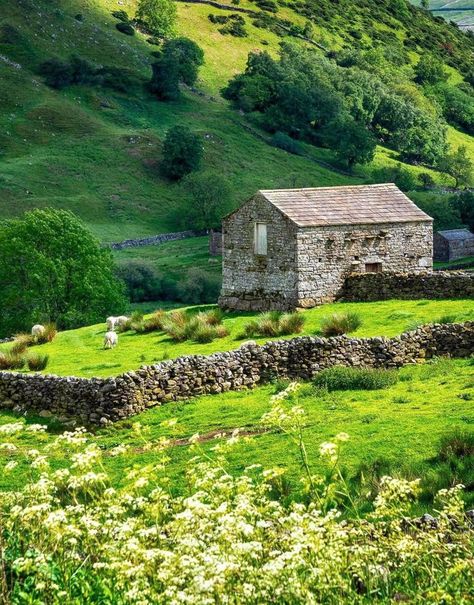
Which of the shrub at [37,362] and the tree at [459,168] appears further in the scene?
the tree at [459,168]

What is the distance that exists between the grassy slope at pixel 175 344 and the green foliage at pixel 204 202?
72951 mm

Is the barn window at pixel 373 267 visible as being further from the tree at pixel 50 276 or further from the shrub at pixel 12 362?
the tree at pixel 50 276

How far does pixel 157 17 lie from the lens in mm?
167750

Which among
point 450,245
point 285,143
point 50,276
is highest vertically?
point 50,276

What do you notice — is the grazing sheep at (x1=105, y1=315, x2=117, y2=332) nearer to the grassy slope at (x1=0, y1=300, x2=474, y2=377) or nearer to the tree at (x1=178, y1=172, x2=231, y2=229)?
the grassy slope at (x1=0, y1=300, x2=474, y2=377)

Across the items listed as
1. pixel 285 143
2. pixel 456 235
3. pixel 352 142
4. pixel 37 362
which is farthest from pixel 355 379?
pixel 285 143

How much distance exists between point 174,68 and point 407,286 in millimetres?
113659

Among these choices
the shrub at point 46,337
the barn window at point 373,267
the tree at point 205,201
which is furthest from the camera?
the tree at point 205,201

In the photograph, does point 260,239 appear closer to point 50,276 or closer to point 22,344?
point 22,344

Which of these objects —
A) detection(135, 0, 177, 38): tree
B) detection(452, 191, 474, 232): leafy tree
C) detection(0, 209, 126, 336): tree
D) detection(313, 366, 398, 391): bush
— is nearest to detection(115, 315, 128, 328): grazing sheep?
detection(0, 209, 126, 336): tree

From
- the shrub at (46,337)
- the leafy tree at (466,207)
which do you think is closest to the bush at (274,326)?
the shrub at (46,337)

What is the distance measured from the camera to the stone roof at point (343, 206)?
126ft

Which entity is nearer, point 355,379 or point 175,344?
point 355,379

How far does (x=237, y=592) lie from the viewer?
33.6 ft
